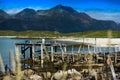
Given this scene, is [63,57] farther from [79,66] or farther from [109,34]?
[109,34]

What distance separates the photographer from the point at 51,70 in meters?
39.1

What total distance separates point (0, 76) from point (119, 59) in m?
20.2

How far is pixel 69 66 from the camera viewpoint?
40.1 metres

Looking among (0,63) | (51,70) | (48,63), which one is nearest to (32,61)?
(48,63)

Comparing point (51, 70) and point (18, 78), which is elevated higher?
point (18, 78)

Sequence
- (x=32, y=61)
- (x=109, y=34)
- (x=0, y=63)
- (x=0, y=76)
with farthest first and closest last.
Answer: (x=32, y=61) < (x=0, y=76) < (x=0, y=63) < (x=109, y=34)

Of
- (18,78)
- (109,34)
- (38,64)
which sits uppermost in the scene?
(109,34)

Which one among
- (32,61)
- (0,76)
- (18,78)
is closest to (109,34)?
(18,78)

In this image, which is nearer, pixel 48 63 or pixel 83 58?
pixel 48 63

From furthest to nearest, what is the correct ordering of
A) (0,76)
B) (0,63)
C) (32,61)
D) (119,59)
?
(32,61) < (119,59) < (0,76) < (0,63)

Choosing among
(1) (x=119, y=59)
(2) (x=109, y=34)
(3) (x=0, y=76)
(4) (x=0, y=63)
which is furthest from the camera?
(1) (x=119, y=59)

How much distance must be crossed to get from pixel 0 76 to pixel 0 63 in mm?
20630

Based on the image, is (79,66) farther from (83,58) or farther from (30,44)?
(30,44)

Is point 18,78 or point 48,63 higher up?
point 18,78
